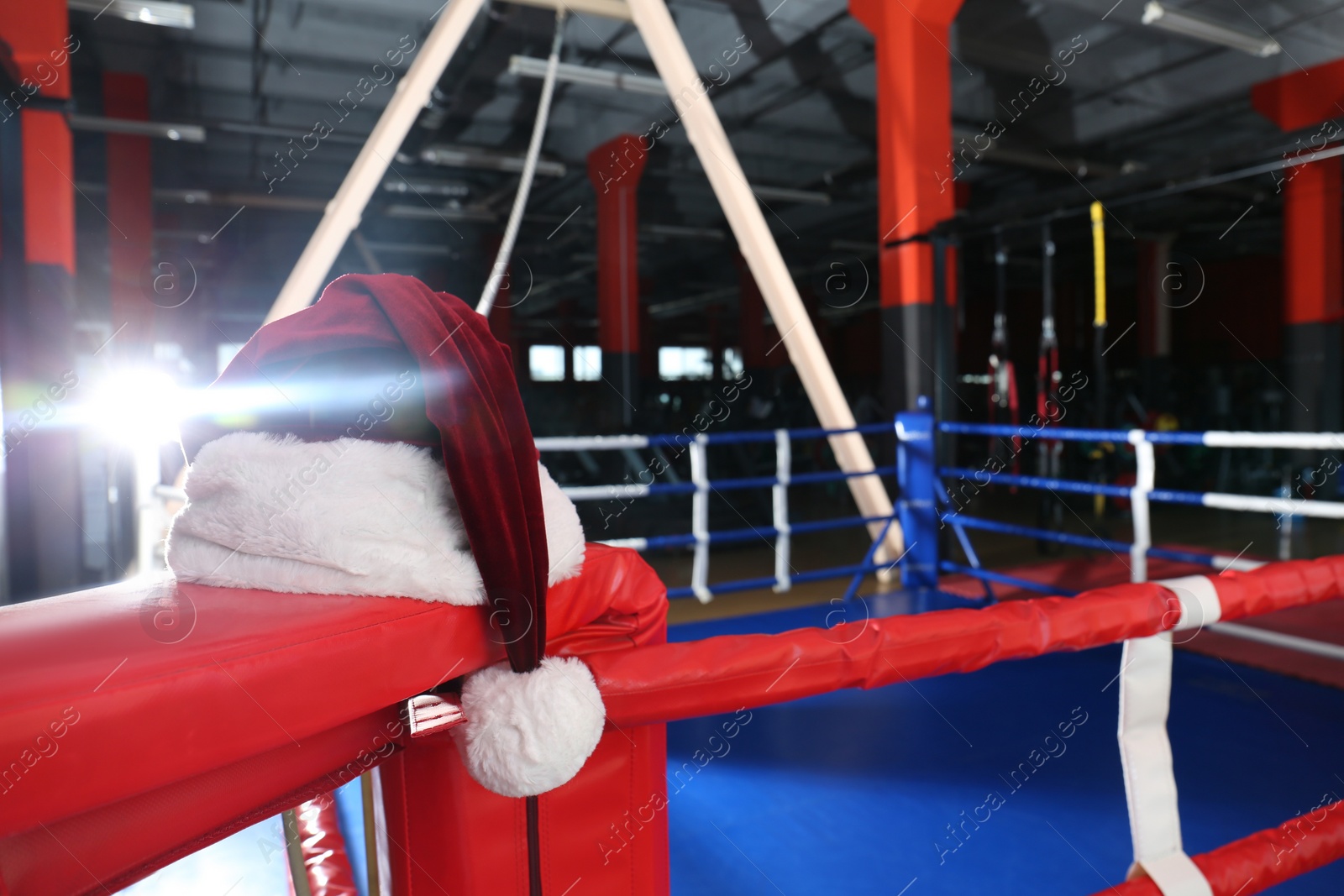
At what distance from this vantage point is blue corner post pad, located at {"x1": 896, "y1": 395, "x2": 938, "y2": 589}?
12.7 ft

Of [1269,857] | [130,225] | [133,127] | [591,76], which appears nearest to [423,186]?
[130,225]

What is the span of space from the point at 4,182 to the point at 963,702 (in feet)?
14.9

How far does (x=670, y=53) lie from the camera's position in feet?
12.0

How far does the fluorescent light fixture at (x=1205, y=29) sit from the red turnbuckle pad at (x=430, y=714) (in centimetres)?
602

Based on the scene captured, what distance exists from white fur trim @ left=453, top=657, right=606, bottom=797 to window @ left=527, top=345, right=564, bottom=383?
634 inches

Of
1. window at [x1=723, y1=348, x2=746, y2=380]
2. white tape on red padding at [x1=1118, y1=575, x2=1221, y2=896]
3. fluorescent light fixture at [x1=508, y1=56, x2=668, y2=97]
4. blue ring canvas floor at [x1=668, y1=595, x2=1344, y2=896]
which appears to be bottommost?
blue ring canvas floor at [x1=668, y1=595, x2=1344, y2=896]

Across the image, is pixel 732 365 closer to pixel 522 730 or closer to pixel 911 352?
pixel 911 352

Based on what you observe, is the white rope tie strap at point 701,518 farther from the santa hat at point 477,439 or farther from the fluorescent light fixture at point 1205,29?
the fluorescent light fixture at point 1205,29

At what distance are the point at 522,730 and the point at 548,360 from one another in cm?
1692

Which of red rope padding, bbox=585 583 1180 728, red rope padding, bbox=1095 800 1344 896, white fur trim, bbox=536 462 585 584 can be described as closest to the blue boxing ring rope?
red rope padding, bbox=1095 800 1344 896

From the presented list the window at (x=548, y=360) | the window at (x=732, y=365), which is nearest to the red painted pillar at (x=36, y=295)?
the window at (x=732, y=365)

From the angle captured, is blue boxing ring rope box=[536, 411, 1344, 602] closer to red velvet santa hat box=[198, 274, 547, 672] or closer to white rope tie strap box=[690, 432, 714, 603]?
white rope tie strap box=[690, 432, 714, 603]

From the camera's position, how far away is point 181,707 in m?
0.49

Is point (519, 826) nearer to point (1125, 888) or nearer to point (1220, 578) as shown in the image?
point (1125, 888)
